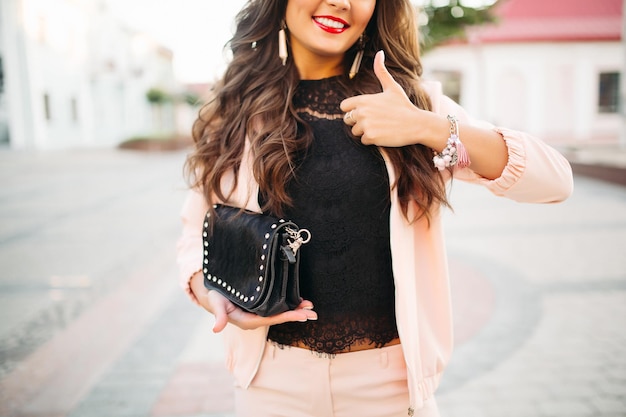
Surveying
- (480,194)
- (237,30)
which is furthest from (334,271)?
(480,194)

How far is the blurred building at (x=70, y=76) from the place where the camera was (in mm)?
20094

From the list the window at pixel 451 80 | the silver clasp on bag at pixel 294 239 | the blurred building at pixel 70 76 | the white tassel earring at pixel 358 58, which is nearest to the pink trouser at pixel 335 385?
the silver clasp on bag at pixel 294 239

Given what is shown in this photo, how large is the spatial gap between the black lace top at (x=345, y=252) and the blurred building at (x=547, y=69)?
63.1 ft

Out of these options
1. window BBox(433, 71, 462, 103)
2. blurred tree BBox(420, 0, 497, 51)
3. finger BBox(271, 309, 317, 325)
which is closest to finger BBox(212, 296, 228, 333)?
finger BBox(271, 309, 317, 325)

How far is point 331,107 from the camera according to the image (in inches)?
54.1

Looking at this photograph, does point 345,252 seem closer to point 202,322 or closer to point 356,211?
point 356,211

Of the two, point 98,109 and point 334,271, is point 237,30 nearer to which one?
point 334,271

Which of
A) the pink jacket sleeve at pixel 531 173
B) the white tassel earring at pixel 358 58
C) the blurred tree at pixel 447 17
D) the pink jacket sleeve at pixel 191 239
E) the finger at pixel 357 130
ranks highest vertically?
the blurred tree at pixel 447 17

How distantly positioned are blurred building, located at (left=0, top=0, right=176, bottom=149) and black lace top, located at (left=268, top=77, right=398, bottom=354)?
74.9 feet

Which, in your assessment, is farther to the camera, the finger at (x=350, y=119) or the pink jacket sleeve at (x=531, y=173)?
the finger at (x=350, y=119)

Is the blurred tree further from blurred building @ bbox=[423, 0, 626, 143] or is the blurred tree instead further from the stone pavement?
blurred building @ bbox=[423, 0, 626, 143]

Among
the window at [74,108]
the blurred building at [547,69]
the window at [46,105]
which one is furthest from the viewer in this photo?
the window at [74,108]

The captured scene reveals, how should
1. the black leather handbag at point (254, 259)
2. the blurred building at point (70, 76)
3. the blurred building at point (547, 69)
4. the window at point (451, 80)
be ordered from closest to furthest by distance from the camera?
the black leather handbag at point (254, 259)
the blurred building at point (547, 69)
the window at point (451, 80)
the blurred building at point (70, 76)

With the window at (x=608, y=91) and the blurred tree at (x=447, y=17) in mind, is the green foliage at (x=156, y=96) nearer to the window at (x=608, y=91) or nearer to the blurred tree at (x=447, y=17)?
the window at (x=608, y=91)
